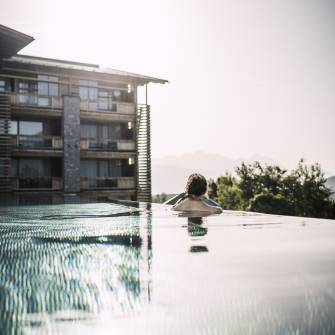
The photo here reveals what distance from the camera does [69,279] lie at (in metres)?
1.81

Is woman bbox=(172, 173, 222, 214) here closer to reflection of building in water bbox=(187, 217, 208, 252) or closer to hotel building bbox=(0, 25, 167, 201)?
reflection of building in water bbox=(187, 217, 208, 252)

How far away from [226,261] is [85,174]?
23.1 metres

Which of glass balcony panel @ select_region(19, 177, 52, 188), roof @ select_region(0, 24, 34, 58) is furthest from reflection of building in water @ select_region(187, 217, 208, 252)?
glass balcony panel @ select_region(19, 177, 52, 188)

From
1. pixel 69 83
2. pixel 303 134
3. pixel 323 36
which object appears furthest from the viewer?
pixel 303 134

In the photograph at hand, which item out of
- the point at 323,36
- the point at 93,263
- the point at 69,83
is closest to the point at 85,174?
the point at 69,83

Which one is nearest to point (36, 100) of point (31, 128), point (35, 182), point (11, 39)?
point (31, 128)

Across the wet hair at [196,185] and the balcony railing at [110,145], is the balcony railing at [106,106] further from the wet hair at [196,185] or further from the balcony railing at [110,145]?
the wet hair at [196,185]

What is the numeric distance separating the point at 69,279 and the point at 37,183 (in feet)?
69.4

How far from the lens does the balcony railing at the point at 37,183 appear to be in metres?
21.3

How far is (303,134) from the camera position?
9869cm

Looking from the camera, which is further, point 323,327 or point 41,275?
point 41,275

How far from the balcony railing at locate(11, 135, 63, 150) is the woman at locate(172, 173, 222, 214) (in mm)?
17382

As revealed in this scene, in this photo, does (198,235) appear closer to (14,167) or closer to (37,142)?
(37,142)

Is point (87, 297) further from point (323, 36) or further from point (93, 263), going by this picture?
point (323, 36)
